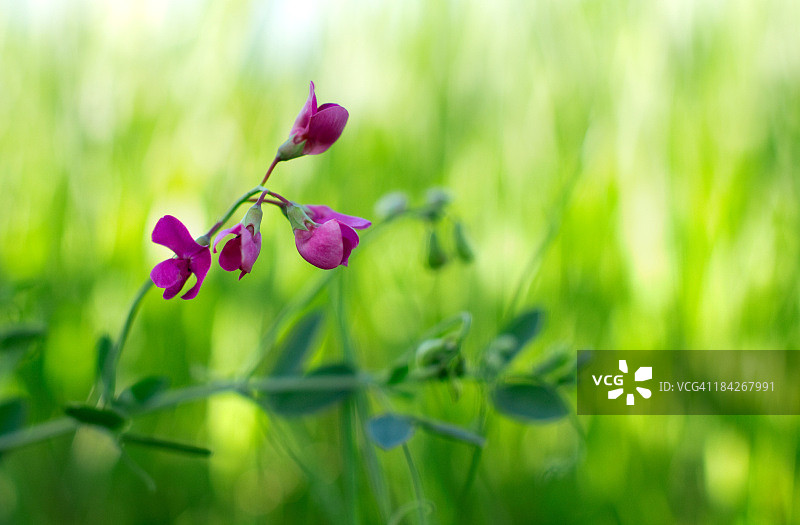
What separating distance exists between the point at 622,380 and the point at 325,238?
2.24ft

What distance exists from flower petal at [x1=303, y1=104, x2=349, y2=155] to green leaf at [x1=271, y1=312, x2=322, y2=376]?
0.34 m

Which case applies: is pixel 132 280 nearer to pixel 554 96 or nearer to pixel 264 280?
pixel 264 280

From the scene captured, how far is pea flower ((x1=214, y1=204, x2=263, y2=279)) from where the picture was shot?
43cm

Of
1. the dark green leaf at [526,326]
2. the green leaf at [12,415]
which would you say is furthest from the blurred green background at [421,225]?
the dark green leaf at [526,326]

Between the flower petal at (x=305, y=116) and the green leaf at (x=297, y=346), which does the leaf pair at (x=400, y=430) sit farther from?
the flower petal at (x=305, y=116)

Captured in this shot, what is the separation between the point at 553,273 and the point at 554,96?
0.40m

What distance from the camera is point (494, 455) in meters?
1.00

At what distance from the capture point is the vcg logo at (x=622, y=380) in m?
0.95

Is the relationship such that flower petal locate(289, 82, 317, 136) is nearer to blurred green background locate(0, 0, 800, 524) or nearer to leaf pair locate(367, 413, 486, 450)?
leaf pair locate(367, 413, 486, 450)

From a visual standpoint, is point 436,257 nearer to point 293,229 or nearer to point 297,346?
point 297,346

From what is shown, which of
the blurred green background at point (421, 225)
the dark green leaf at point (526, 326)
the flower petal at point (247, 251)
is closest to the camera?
the flower petal at point (247, 251)

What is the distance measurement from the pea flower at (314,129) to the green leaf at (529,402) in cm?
38

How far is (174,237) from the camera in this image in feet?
1.45

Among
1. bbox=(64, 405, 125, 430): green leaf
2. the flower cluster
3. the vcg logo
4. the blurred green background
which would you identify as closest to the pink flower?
the flower cluster
